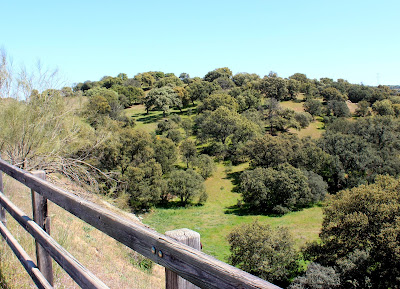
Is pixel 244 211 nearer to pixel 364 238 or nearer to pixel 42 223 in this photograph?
pixel 364 238

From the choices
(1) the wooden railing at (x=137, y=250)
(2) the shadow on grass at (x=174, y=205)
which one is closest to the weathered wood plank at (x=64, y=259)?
(1) the wooden railing at (x=137, y=250)

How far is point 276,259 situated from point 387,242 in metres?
6.38

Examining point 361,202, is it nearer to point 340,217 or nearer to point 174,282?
point 340,217

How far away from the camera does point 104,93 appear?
2501 inches

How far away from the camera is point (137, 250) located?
1.58 meters

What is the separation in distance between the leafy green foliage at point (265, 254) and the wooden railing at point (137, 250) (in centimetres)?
1733

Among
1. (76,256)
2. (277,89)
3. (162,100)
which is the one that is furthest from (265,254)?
(277,89)

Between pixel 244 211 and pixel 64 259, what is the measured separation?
31824mm

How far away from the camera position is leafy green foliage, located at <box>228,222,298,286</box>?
60.1 feet

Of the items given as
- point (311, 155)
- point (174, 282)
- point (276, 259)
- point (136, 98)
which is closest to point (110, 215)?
point (174, 282)

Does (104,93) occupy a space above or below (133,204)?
above

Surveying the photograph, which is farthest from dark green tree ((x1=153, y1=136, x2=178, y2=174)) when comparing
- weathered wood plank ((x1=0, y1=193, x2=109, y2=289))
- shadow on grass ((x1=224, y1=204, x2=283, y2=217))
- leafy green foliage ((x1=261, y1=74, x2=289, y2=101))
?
leafy green foliage ((x1=261, y1=74, x2=289, y2=101))

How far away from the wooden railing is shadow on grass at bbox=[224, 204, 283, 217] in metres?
30.1

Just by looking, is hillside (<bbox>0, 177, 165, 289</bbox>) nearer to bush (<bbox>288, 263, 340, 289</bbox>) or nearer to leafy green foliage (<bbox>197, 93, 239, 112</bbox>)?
Answer: bush (<bbox>288, 263, 340, 289</bbox>)
